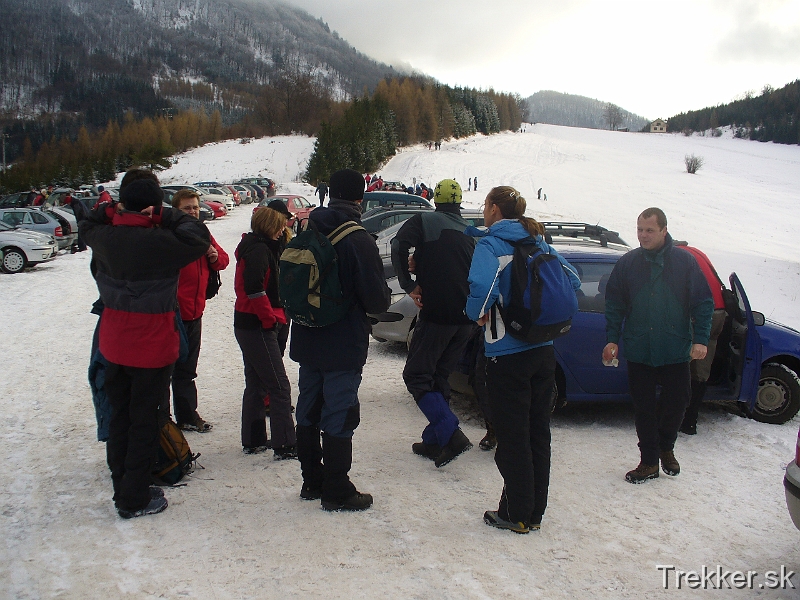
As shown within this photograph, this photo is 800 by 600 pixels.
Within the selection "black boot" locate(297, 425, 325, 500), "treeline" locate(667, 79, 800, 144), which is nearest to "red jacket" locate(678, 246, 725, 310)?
"black boot" locate(297, 425, 325, 500)

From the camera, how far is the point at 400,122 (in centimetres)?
8650

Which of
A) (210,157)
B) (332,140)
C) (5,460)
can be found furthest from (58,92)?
(5,460)

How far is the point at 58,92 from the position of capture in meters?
179

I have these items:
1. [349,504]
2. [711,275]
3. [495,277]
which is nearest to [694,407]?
[711,275]

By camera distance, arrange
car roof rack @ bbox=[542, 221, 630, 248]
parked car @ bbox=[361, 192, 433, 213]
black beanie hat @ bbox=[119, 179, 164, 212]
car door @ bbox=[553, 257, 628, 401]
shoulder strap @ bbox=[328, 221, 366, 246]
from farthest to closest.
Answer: parked car @ bbox=[361, 192, 433, 213] < car roof rack @ bbox=[542, 221, 630, 248] < car door @ bbox=[553, 257, 628, 401] < shoulder strap @ bbox=[328, 221, 366, 246] < black beanie hat @ bbox=[119, 179, 164, 212]

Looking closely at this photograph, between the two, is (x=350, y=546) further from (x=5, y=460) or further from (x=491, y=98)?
(x=491, y=98)

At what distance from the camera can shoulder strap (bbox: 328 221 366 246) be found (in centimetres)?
352

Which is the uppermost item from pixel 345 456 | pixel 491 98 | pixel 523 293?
pixel 491 98

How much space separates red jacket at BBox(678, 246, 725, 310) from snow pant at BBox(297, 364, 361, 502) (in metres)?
2.92

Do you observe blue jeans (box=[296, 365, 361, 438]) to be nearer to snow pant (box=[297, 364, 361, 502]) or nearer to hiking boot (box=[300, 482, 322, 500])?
snow pant (box=[297, 364, 361, 502])

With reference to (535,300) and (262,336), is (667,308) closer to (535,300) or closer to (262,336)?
(535,300)

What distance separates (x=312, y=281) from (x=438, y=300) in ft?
3.75

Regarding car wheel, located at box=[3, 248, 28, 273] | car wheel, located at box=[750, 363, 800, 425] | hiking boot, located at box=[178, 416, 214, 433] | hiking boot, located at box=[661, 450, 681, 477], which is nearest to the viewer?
hiking boot, located at box=[661, 450, 681, 477]

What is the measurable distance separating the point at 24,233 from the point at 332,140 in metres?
48.3
